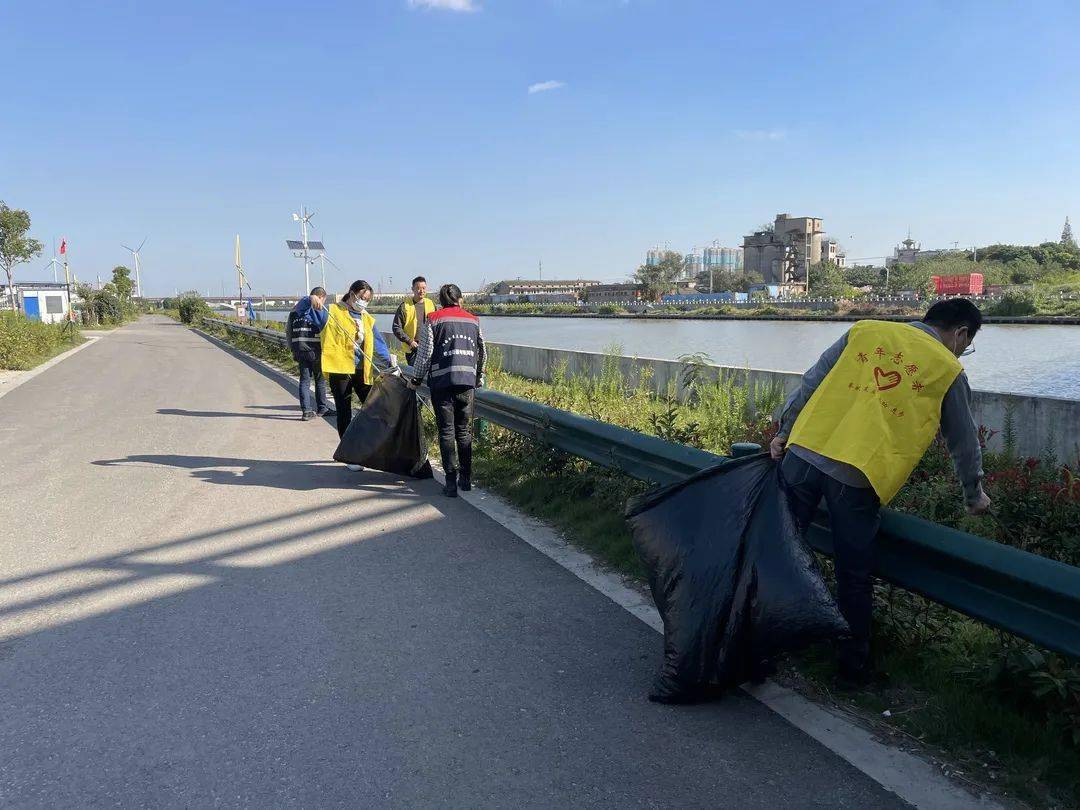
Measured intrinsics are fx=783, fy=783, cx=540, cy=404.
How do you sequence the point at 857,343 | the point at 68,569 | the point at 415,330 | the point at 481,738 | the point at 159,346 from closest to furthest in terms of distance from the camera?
the point at 481,738
the point at 857,343
the point at 68,569
the point at 415,330
the point at 159,346

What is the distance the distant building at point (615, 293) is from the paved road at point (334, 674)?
411 ft

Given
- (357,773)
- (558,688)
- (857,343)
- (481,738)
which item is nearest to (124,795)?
(357,773)

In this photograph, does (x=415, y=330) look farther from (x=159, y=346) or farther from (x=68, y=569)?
(x=159, y=346)

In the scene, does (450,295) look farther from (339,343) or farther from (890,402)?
(890,402)

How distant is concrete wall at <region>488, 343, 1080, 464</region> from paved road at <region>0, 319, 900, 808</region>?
4528 millimetres

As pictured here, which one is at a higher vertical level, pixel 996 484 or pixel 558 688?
pixel 996 484

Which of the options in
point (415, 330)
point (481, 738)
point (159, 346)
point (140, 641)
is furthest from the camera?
point (159, 346)

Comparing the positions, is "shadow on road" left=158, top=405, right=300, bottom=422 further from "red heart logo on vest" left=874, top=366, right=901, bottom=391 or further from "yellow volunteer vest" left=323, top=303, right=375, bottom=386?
"red heart logo on vest" left=874, top=366, right=901, bottom=391

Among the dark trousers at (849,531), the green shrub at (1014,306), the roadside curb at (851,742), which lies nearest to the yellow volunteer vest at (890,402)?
the dark trousers at (849,531)

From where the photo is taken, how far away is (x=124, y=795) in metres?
2.61

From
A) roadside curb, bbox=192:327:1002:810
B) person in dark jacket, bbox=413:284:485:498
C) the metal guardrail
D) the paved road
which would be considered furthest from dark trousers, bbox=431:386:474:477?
the metal guardrail

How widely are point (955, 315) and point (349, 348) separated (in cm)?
647

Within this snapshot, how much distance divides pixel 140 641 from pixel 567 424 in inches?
131

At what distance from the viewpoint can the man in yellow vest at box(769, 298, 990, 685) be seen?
302 centimetres
